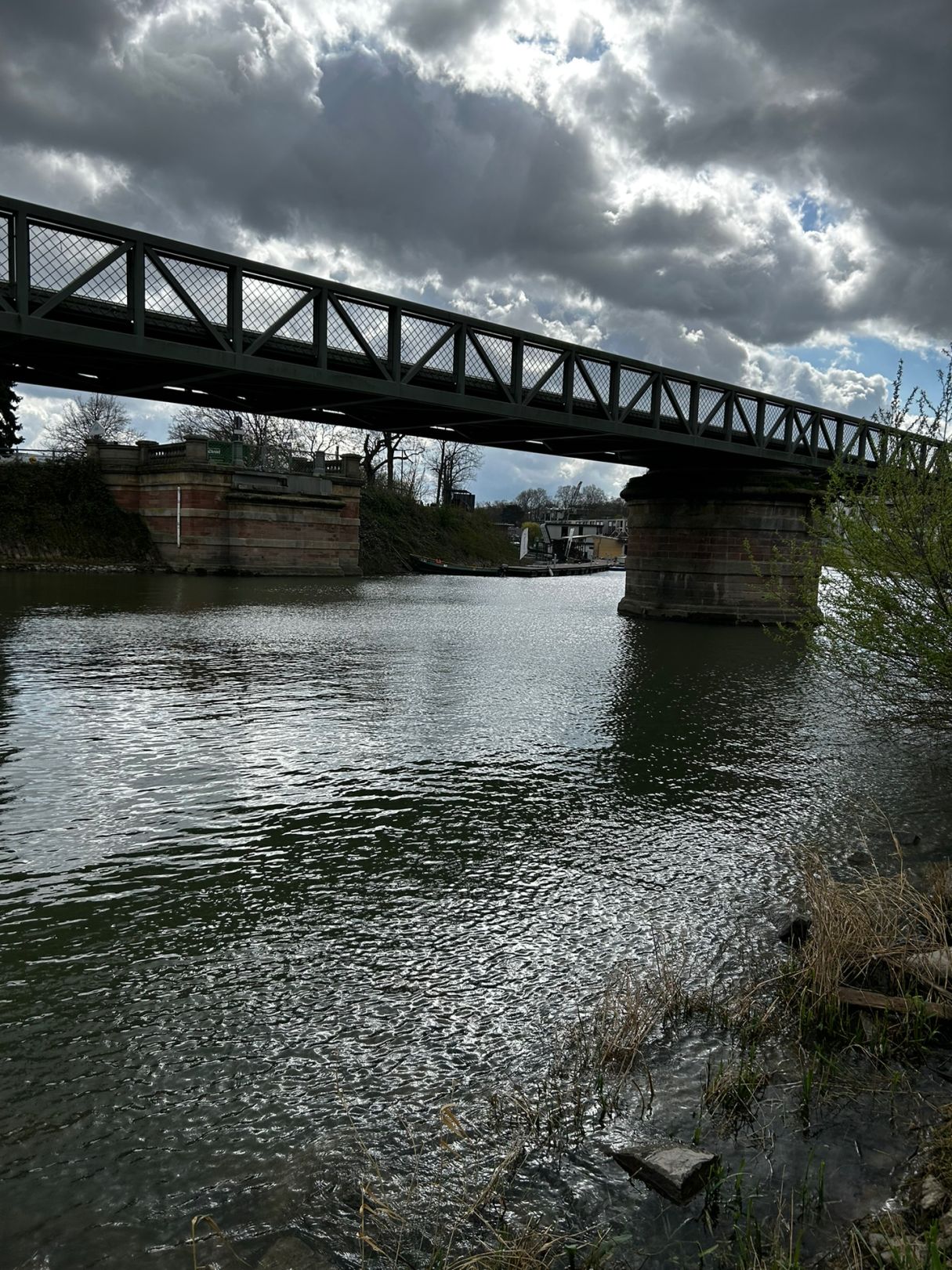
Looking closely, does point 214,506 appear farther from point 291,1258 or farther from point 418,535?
point 291,1258

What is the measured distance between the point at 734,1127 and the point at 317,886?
408cm

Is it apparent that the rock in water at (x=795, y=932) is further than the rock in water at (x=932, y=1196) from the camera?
Yes

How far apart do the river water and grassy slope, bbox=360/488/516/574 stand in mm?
47401

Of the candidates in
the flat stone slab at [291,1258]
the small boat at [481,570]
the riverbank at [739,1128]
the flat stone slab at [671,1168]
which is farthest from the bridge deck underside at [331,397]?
the small boat at [481,570]

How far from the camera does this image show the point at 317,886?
25.5ft

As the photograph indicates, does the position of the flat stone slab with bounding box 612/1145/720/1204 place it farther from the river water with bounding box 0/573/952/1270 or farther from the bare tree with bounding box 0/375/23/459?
the bare tree with bounding box 0/375/23/459

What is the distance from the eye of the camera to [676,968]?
21.1 feet

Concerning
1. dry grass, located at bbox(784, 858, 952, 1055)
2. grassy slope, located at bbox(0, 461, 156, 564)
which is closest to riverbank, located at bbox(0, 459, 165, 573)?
grassy slope, located at bbox(0, 461, 156, 564)

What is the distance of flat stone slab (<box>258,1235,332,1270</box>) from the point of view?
12.0 ft

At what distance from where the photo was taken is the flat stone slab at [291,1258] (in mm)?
3660

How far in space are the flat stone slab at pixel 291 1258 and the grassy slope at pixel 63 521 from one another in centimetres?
4620

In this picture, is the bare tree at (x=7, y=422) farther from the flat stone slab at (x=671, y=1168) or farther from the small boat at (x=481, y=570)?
the flat stone slab at (x=671, y=1168)

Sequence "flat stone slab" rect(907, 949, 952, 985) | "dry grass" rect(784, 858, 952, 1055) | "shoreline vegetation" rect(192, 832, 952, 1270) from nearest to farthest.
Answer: "shoreline vegetation" rect(192, 832, 952, 1270), "dry grass" rect(784, 858, 952, 1055), "flat stone slab" rect(907, 949, 952, 985)

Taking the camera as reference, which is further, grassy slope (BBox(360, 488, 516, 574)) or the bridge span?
grassy slope (BBox(360, 488, 516, 574))
